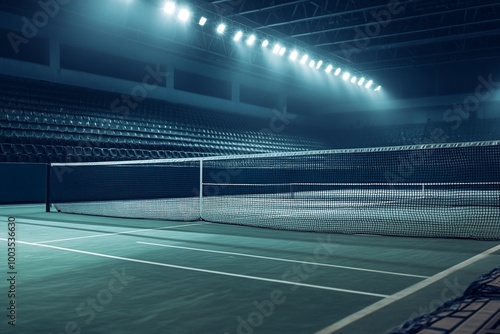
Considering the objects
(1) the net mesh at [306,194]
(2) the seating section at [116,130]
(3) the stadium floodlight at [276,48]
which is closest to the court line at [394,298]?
(1) the net mesh at [306,194]

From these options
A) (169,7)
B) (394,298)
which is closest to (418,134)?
(169,7)

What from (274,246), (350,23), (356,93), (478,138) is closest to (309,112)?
(356,93)

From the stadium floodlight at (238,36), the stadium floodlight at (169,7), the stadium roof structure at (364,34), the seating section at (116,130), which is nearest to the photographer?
the seating section at (116,130)

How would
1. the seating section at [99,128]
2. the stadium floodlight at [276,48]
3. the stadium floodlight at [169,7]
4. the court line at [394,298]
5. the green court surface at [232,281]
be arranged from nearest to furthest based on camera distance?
the court line at [394,298] → the green court surface at [232,281] → the seating section at [99,128] → the stadium floodlight at [169,7] → the stadium floodlight at [276,48]

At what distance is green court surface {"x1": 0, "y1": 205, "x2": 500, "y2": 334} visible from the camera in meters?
3.72

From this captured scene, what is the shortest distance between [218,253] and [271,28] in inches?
778

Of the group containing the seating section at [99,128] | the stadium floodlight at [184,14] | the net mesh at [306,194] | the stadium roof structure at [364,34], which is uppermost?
the stadium roof structure at [364,34]

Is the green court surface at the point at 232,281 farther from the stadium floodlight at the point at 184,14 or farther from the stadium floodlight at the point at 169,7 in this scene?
the stadium floodlight at the point at 184,14

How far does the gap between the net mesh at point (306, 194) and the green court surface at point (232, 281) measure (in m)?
2.36

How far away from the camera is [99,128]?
20.4m

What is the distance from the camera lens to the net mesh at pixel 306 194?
11.0m

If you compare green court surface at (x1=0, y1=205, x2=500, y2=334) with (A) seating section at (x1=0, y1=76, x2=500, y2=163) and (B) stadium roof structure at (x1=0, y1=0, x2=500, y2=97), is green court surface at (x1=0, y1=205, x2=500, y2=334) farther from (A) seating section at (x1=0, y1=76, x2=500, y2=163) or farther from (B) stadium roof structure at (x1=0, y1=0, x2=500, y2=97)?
(B) stadium roof structure at (x1=0, y1=0, x2=500, y2=97)

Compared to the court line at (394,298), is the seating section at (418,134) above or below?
above

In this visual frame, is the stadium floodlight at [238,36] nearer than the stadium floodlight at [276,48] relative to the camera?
Yes
